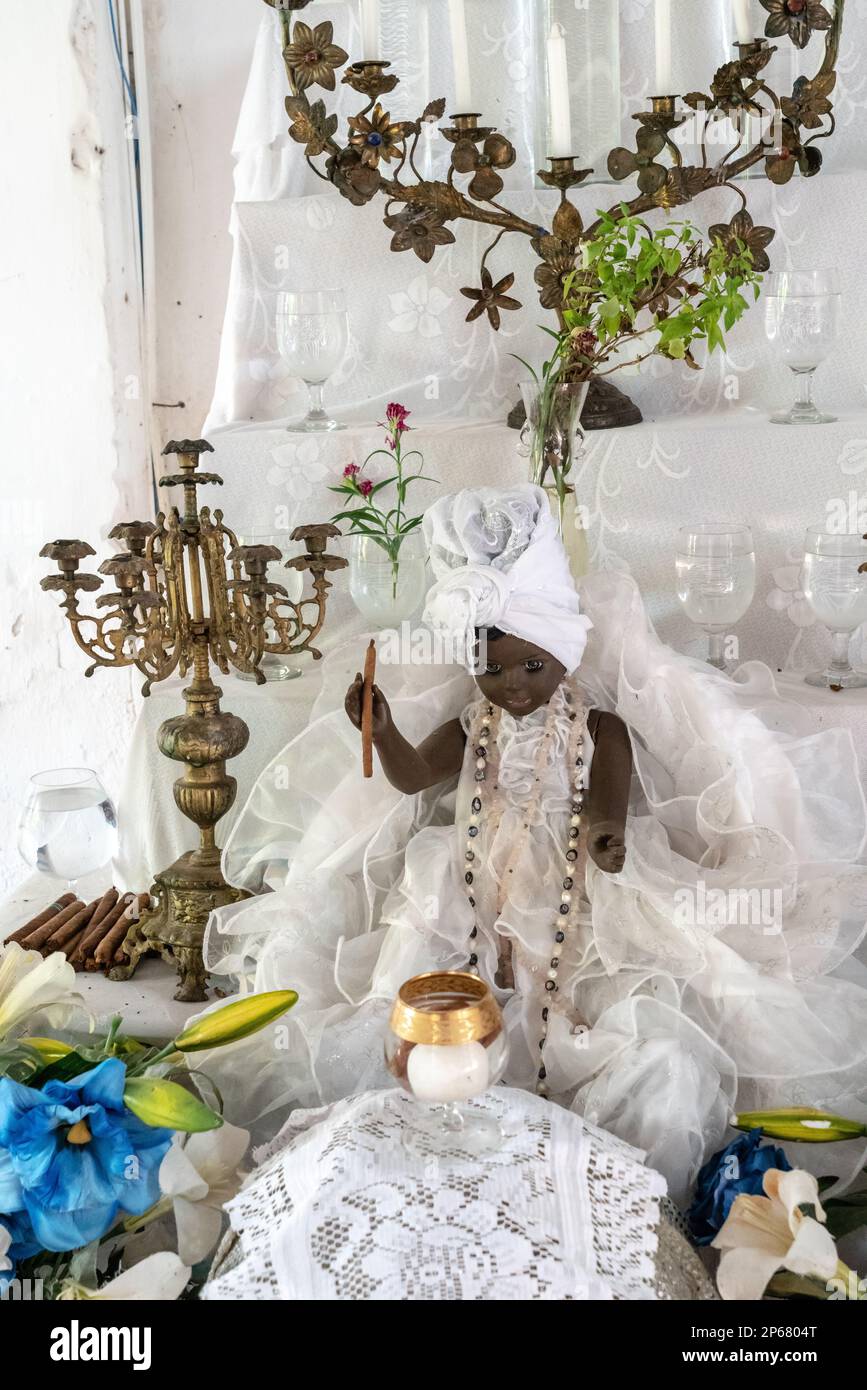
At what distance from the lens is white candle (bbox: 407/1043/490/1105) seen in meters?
1.07

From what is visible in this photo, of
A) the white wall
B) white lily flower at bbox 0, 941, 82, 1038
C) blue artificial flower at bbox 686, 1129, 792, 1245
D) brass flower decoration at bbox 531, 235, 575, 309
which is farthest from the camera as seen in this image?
the white wall

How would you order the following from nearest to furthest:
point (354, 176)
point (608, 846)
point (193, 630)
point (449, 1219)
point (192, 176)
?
point (449, 1219)
point (608, 846)
point (193, 630)
point (354, 176)
point (192, 176)

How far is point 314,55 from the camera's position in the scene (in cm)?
154

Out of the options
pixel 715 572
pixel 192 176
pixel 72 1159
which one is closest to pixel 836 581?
pixel 715 572

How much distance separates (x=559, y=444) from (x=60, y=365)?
92 centimetres

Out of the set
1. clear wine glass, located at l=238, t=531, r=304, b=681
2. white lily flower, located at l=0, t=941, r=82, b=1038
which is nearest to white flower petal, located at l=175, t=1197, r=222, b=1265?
white lily flower, located at l=0, t=941, r=82, b=1038

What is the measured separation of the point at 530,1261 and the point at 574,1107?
265 millimetres

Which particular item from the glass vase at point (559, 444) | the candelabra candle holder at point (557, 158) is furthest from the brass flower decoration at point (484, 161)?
the glass vase at point (559, 444)

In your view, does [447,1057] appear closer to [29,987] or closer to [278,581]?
[29,987]

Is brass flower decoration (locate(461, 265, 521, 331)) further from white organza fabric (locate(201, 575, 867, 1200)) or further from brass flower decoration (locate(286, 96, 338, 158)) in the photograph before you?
white organza fabric (locate(201, 575, 867, 1200))

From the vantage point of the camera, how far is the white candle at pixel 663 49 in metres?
1.54

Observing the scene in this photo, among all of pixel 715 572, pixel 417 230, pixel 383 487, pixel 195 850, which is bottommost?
pixel 195 850

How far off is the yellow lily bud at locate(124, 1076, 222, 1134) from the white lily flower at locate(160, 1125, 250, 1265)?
0.07 m
